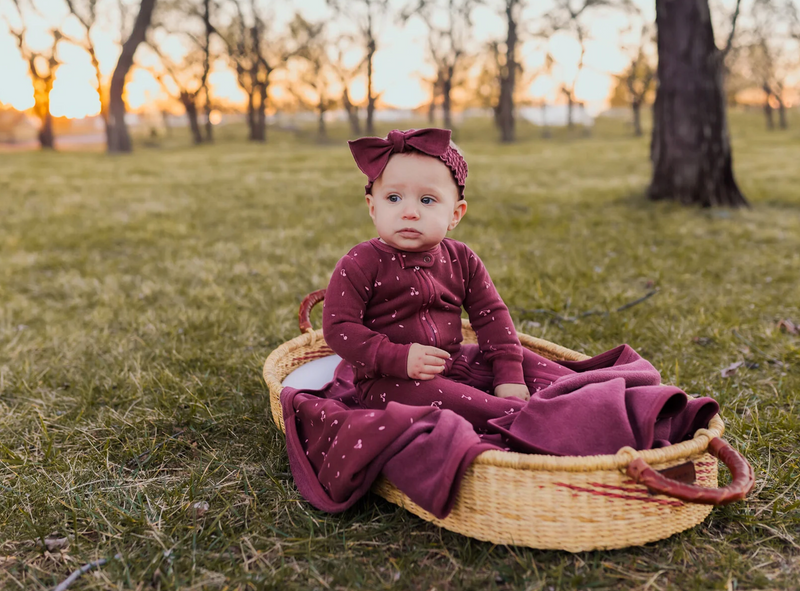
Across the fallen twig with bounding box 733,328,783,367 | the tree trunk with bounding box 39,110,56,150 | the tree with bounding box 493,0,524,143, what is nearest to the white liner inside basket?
the fallen twig with bounding box 733,328,783,367

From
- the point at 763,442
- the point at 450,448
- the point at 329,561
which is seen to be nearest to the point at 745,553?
the point at 763,442

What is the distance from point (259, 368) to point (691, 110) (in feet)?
21.0

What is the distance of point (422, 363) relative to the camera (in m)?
2.20

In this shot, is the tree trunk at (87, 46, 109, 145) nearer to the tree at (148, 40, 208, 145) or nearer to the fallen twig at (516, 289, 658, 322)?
the tree at (148, 40, 208, 145)

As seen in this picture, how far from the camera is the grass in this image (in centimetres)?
181

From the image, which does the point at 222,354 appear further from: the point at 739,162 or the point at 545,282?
the point at 739,162

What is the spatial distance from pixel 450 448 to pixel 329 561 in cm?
48

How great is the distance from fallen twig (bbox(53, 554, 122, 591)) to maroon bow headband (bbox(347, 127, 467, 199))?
1517 millimetres

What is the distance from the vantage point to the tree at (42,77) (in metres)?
26.9

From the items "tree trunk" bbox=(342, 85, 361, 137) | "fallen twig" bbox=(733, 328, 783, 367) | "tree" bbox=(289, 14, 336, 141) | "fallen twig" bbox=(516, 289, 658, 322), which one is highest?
"tree" bbox=(289, 14, 336, 141)

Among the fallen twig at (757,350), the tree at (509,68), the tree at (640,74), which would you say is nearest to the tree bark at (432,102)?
the tree at (640,74)

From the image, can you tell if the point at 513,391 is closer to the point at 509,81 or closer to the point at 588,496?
the point at 588,496

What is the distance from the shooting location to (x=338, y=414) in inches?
82.8

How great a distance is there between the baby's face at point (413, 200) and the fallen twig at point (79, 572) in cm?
140
